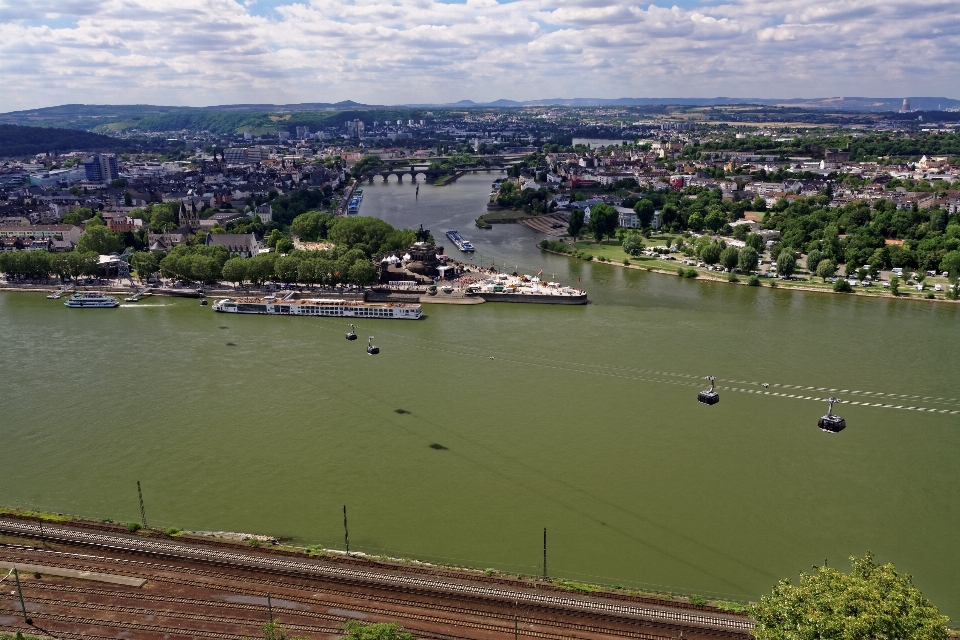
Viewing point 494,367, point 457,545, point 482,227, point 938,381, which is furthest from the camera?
point 482,227

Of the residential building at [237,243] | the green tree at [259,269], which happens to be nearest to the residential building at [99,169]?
the residential building at [237,243]

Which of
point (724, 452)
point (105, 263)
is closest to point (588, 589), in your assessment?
point (724, 452)

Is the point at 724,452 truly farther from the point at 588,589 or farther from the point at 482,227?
the point at 482,227

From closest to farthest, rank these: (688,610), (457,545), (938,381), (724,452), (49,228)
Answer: (688,610) < (457,545) < (724,452) < (938,381) < (49,228)

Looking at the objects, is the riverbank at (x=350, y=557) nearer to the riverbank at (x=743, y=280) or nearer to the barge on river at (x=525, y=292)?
the barge on river at (x=525, y=292)

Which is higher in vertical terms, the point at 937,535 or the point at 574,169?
the point at 574,169

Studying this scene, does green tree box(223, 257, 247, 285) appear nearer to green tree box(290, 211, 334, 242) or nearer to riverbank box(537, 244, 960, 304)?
green tree box(290, 211, 334, 242)

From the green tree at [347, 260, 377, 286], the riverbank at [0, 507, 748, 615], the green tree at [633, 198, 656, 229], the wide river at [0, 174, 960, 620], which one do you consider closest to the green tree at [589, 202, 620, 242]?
the green tree at [633, 198, 656, 229]

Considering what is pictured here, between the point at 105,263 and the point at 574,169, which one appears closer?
the point at 105,263

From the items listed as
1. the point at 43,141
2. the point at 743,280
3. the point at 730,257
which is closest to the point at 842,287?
the point at 743,280
